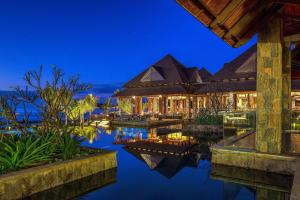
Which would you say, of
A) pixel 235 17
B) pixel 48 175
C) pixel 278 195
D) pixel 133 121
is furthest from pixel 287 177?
pixel 133 121

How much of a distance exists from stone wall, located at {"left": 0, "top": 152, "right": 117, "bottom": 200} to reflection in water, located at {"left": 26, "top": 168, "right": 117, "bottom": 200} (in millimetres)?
103

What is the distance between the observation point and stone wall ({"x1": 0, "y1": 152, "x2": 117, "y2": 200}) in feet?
16.9

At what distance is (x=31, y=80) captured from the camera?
25.7ft

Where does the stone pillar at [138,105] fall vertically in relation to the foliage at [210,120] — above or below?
above

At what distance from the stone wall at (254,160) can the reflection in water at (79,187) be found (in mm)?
3121

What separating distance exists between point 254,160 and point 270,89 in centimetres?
191

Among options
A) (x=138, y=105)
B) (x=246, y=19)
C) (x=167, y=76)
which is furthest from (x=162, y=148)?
(x=138, y=105)

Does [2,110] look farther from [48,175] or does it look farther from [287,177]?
[287,177]

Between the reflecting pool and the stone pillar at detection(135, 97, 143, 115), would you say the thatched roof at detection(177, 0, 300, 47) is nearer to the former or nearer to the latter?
the reflecting pool

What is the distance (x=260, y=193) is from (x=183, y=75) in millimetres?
24774

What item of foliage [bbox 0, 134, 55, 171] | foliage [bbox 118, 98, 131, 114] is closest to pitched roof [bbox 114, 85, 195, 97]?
foliage [bbox 118, 98, 131, 114]

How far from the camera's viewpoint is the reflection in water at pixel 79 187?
560cm

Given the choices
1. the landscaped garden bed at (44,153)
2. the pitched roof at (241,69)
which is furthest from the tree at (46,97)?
the pitched roof at (241,69)

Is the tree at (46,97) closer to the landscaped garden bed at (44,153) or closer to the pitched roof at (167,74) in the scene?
the landscaped garden bed at (44,153)
